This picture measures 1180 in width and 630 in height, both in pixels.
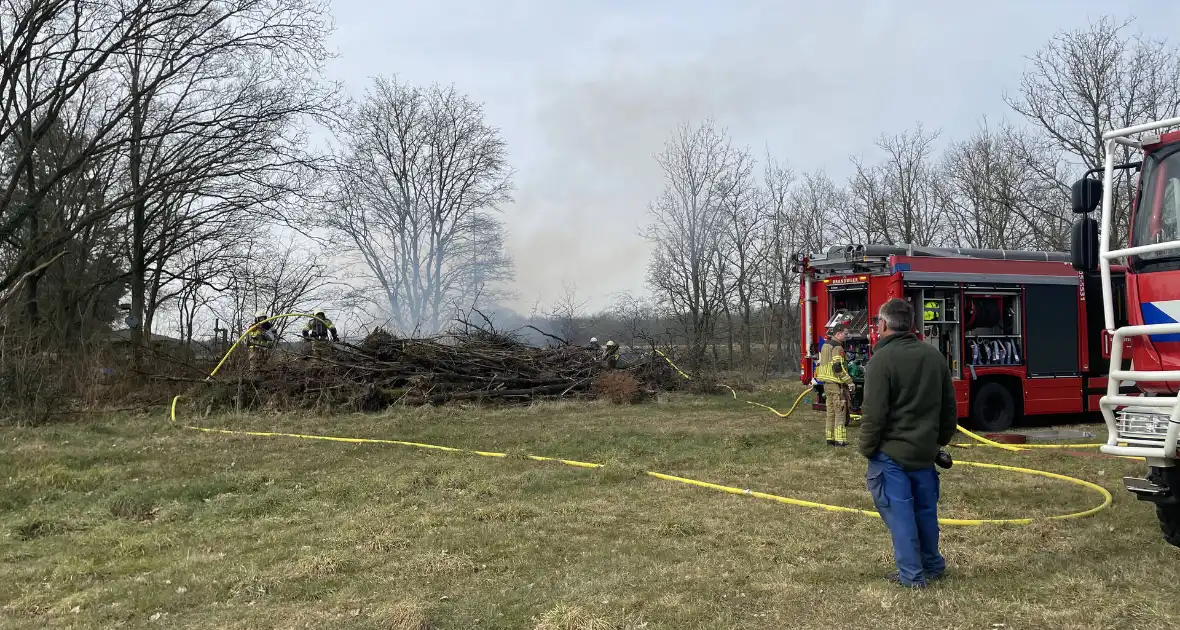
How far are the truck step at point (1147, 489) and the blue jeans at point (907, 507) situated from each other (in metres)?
1.03

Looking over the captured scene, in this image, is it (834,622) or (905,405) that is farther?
(905,405)

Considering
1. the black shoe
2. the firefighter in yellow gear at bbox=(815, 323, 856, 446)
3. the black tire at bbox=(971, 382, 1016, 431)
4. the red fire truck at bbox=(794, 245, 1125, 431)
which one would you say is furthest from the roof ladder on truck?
the black tire at bbox=(971, 382, 1016, 431)

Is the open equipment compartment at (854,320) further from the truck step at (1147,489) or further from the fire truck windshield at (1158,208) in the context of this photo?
the truck step at (1147,489)

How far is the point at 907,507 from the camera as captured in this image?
3.94 meters

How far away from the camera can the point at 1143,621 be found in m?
3.48

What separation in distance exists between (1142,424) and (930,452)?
1.06 m

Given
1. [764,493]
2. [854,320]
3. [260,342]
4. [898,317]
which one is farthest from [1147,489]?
[260,342]

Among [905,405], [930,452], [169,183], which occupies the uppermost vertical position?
[169,183]

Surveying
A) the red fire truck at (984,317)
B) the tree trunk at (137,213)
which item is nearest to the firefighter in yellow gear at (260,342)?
the tree trunk at (137,213)

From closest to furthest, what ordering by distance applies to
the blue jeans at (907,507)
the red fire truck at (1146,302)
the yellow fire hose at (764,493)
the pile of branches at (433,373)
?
the red fire truck at (1146,302) → the blue jeans at (907,507) → the yellow fire hose at (764,493) → the pile of branches at (433,373)

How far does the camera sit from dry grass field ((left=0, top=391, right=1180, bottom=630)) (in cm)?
383

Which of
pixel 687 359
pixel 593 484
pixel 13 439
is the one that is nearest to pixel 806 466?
pixel 593 484

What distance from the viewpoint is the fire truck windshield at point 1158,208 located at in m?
4.34

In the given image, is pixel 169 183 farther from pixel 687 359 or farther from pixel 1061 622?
pixel 1061 622
